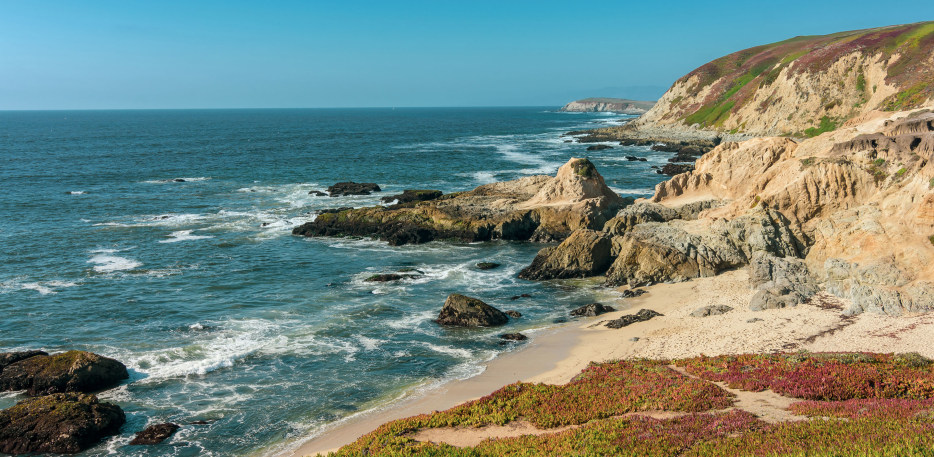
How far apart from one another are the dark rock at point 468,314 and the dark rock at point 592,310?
3.56 metres

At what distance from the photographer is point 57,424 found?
781 inches

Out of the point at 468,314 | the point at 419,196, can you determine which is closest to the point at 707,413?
the point at 468,314

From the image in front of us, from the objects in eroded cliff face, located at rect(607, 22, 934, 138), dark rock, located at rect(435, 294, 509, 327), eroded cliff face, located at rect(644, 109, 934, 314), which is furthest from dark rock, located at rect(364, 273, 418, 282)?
eroded cliff face, located at rect(607, 22, 934, 138)

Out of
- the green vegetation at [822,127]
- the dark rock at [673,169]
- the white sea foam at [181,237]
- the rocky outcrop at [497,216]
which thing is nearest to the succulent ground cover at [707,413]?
the rocky outcrop at [497,216]

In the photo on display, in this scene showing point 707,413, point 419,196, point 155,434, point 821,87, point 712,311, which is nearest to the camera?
point 707,413

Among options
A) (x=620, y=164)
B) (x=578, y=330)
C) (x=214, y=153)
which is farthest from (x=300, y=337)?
(x=214, y=153)

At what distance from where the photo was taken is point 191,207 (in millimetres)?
64688

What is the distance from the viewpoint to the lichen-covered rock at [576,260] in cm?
3828

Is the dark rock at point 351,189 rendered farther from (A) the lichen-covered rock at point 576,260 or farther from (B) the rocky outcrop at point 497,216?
(A) the lichen-covered rock at point 576,260

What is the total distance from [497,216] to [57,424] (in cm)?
3508

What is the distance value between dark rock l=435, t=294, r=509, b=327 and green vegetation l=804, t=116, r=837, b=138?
79.2 metres

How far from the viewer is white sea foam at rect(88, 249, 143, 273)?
1641 inches

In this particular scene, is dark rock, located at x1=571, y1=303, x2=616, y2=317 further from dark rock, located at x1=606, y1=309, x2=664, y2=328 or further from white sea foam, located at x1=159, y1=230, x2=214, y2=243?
white sea foam, located at x1=159, y1=230, x2=214, y2=243

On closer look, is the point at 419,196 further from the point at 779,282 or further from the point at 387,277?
the point at 779,282
